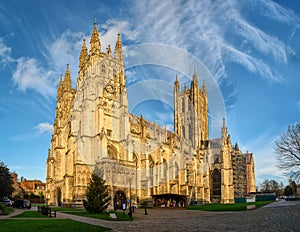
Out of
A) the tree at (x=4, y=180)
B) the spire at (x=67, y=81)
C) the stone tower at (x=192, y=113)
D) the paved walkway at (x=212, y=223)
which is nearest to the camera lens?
the paved walkway at (x=212, y=223)

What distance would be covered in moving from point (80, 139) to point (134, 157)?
1103cm

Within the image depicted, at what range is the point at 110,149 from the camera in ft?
184

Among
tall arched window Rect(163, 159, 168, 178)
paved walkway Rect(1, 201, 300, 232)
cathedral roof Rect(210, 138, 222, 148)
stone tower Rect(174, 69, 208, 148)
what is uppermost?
stone tower Rect(174, 69, 208, 148)

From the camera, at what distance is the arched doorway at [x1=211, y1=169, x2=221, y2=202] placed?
8400 cm

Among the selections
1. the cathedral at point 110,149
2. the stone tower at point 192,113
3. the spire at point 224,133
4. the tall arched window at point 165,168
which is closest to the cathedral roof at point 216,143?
the stone tower at point 192,113

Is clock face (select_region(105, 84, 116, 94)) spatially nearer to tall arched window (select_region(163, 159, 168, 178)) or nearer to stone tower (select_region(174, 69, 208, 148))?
tall arched window (select_region(163, 159, 168, 178))

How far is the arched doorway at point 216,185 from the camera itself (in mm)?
84000

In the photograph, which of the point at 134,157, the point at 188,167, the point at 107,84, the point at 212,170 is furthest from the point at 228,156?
the point at 107,84

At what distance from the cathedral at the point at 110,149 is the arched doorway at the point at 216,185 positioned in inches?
298

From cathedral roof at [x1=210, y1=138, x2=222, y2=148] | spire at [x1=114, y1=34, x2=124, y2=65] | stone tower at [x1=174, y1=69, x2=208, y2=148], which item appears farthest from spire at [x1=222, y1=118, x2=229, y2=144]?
spire at [x1=114, y1=34, x2=124, y2=65]

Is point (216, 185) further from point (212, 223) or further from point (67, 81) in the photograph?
point (212, 223)

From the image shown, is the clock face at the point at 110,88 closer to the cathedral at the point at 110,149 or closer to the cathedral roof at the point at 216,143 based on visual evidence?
the cathedral at the point at 110,149

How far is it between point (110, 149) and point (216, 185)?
134 ft

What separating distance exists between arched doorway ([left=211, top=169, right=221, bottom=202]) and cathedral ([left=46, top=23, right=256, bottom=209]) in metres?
7.57
